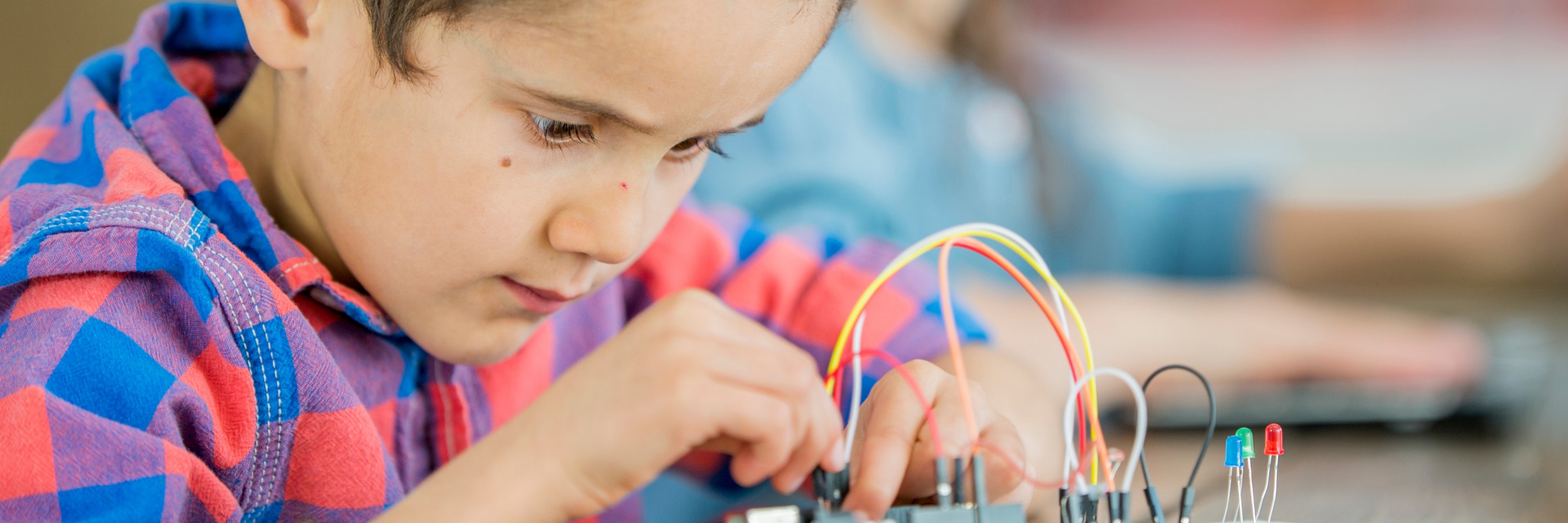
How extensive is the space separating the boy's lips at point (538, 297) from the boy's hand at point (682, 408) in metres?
0.12

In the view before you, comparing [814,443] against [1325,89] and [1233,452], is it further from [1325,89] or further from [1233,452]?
[1325,89]

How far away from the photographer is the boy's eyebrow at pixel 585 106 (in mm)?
409

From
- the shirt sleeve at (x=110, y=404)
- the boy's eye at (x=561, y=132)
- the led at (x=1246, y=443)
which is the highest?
the boy's eye at (x=561, y=132)

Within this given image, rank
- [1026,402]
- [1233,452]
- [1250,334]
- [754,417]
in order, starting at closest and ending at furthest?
[754,417], [1233,452], [1026,402], [1250,334]

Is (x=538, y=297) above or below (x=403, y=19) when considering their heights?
below

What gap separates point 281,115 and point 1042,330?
31.6 inches

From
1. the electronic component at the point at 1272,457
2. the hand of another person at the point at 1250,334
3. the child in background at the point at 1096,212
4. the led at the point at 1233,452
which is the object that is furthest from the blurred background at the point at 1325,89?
the led at the point at 1233,452

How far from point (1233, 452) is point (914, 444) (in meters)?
0.15

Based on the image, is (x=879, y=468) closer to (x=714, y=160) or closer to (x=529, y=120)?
(x=529, y=120)

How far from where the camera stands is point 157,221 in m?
0.43

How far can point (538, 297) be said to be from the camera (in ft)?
1.66

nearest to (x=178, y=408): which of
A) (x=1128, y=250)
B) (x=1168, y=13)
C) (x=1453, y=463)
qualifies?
(x=1453, y=463)

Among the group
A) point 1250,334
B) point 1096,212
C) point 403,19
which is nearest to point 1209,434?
point 403,19

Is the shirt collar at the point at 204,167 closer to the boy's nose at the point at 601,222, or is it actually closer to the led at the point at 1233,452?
the boy's nose at the point at 601,222
